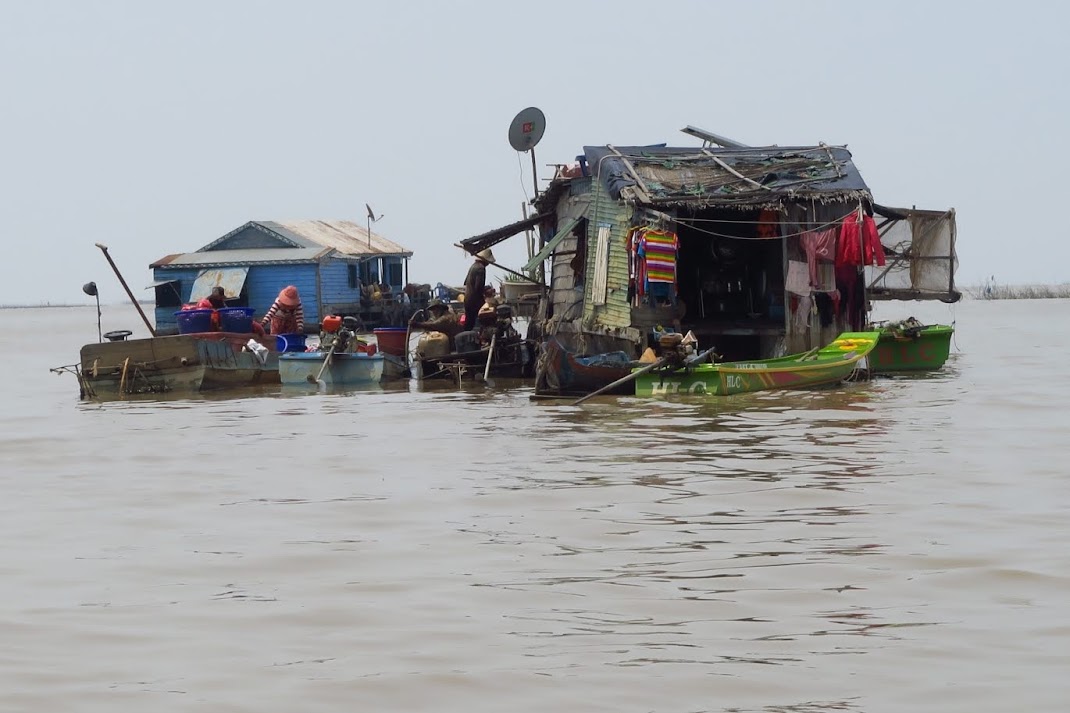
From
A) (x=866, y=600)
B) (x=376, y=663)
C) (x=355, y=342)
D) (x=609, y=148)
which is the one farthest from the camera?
(x=355, y=342)

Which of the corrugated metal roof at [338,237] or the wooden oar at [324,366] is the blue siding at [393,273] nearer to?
the corrugated metal roof at [338,237]

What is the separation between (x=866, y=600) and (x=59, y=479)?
755cm

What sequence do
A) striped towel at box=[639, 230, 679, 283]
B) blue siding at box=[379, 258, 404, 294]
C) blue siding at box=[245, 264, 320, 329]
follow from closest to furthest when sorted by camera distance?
striped towel at box=[639, 230, 679, 283] → blue siding at box=[245, 264, 320, 329] → blue siding at box=[379, 258, 404, 294]

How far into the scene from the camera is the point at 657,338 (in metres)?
17.8

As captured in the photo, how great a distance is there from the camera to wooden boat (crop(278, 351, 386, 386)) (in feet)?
65.7

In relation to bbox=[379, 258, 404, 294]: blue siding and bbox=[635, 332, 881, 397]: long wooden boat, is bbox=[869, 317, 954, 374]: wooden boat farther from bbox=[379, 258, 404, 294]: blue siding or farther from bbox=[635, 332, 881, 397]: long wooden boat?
bbox=[379, 258, 404, 294]: blue siding

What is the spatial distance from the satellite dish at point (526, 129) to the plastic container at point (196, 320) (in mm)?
5658

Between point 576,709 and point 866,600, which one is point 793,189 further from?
point 576,709

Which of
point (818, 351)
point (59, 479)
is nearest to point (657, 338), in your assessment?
point (818, 351)

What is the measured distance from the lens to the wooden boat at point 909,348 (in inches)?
789

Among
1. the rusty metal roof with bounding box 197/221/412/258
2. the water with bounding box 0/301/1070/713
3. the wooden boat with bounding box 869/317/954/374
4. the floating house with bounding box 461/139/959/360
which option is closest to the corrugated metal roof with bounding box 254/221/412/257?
the rusty metal roof with bounding box 197/221/412/258

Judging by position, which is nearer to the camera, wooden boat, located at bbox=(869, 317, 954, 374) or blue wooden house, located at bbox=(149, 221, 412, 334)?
wooden boat, located at bbox=(869, 317, 954, 374)

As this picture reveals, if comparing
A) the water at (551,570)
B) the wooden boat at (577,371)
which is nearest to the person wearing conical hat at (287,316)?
the wooden boat at (577,371)

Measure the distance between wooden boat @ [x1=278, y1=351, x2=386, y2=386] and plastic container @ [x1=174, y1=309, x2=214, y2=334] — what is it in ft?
5.25
